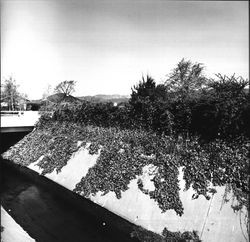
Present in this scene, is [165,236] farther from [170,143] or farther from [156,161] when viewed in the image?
[170,143]

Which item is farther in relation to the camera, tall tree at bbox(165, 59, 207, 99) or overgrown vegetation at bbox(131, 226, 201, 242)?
tall tree at bbox(165, 59, 207, 99)

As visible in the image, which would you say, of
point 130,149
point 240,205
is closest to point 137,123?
point 130,149

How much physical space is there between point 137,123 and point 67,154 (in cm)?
601

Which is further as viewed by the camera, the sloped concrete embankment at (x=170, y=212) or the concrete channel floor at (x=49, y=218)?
the concrete channel floor at (x=49, y=218)

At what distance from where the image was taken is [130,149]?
13.7m

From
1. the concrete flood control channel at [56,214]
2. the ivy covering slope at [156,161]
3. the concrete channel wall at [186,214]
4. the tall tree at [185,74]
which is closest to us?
the concrete channel wall at [186,214]

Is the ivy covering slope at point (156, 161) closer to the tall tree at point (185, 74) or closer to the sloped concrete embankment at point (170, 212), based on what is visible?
the sloped concrete embankment at point (170, 212)

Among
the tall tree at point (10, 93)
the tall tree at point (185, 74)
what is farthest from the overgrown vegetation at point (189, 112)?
the tall tree at point (10, 93)

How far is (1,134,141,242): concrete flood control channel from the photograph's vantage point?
32.6ft

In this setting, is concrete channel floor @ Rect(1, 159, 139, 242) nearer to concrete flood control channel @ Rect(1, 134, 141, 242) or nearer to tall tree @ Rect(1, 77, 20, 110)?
concrete flood control channel @ Rect(1, 134, 141, 242)

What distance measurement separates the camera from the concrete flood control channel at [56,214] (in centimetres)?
995

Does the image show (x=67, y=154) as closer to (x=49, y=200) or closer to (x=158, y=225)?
(x=49, y=200)

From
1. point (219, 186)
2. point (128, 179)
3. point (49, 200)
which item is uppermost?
point (219, 186)

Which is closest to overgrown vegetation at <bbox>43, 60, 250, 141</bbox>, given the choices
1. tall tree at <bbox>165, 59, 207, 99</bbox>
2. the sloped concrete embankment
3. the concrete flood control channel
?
the sloped concrete embankment
